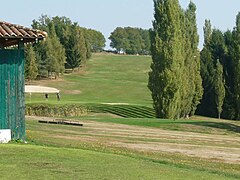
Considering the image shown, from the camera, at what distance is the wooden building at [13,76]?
18.2 metres

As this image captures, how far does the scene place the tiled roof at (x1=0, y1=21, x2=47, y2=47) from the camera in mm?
17763

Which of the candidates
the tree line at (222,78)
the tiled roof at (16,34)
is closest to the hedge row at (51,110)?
the tree line at (222,78)

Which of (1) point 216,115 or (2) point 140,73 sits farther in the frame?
(2) point 140,73

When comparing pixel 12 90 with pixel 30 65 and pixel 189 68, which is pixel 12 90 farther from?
pixel 30 65

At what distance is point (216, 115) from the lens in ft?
237

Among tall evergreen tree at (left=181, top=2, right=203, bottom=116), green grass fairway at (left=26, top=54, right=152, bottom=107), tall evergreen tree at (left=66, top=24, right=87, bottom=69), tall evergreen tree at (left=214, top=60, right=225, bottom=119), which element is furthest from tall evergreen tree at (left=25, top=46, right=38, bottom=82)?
tall evergreen tree at (left=214, top=60, right=225, bottom=119)

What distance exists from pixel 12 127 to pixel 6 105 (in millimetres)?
721

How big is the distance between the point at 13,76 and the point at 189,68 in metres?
48.1

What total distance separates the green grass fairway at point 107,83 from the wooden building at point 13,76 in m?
49.5

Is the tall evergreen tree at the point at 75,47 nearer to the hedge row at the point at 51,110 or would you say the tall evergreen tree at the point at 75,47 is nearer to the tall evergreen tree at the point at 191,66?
the tall evergreen tree at the point at 191,66

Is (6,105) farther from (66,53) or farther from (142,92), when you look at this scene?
(66,53)

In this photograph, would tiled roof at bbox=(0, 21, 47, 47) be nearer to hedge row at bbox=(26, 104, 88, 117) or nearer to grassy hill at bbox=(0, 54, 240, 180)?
grassy hill at bbox=(0, 54, 240, 180)

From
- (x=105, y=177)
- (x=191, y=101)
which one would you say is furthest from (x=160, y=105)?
(x=105, y=177)

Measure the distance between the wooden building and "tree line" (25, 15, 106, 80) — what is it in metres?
→ 59.4
